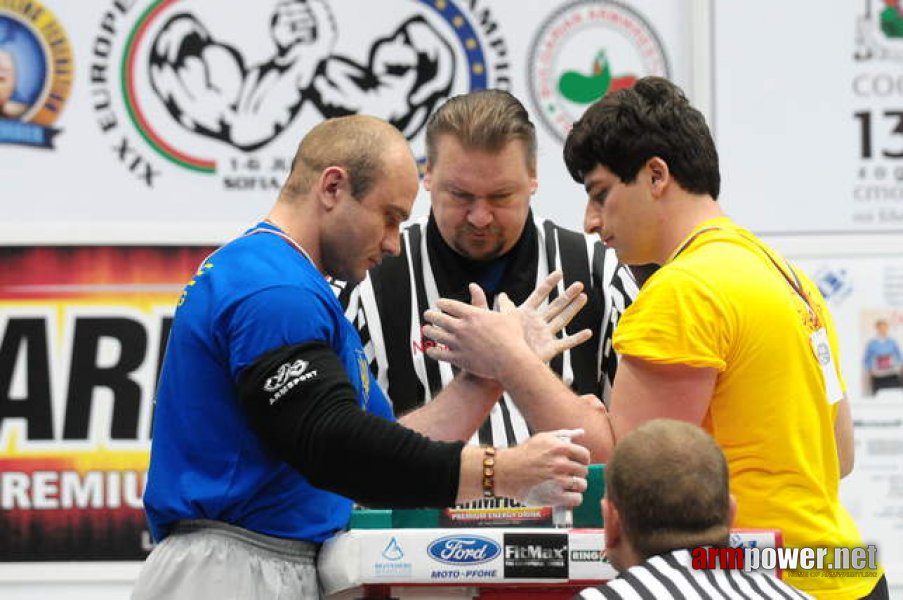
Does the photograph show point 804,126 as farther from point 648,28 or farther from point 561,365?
point 561,365

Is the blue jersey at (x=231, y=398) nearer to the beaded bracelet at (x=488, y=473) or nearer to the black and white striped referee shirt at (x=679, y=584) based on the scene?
the beaded bracelet at (x=488, y=473)

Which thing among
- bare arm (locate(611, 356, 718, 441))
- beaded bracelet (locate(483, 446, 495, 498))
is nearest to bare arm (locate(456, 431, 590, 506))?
beaded bracelet (locate(483, 446, 495, 498))

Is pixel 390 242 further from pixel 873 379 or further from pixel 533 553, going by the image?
pixel 873 379

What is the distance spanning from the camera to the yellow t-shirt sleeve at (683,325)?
236 centimetres

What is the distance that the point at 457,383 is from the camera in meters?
3.02

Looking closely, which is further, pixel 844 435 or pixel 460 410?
pixel 460 410

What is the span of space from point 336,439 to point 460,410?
802 mm

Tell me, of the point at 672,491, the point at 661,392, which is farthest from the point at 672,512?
the point at 661,392

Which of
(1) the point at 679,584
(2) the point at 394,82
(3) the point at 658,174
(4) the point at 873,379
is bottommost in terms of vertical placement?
(4) the point at 873,379

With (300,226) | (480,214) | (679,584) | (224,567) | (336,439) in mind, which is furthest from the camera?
(480,214)

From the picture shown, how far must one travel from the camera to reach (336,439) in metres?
2.23

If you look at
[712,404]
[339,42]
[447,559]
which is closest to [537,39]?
[339,42]

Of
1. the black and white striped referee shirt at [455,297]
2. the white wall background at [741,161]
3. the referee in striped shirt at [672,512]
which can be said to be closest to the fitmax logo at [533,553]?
the referee in striped shirt at [672,512]

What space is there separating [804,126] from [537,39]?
38.9 inches
